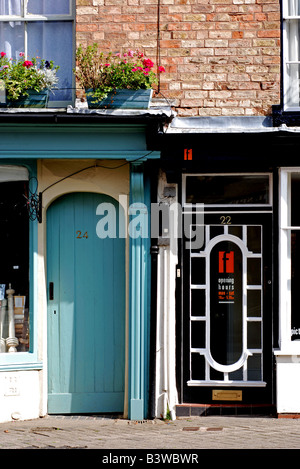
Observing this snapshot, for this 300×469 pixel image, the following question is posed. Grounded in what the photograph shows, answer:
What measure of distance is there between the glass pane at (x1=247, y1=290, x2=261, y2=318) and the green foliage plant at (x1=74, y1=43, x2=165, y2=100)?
2718 millimetres

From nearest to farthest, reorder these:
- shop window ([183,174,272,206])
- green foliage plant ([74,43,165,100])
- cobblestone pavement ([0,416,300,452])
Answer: cobblestone pavement ([0,416,300,452]), green foliage plant ([74,43,165,100]), shop window ([183,174,272,206])

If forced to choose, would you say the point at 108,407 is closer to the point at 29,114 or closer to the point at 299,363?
the point at 299,363

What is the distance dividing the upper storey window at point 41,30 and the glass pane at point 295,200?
9.49 feet

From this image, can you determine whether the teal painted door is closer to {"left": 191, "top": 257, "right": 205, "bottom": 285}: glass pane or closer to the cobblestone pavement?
the cobblestone pavement

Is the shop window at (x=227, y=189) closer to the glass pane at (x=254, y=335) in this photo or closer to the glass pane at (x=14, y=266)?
the glass pane at (x=254, y=335)

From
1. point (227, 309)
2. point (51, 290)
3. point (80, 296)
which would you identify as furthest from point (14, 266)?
point (227, 309)

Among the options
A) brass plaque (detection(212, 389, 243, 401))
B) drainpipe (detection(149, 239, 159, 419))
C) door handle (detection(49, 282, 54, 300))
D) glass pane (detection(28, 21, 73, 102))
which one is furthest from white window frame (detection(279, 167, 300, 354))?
glass pane (detection(28, 21, 73, 102))

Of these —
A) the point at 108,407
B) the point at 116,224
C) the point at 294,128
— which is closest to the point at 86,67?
the point at 116,224

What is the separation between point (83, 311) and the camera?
9.84 meters

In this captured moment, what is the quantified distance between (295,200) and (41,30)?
12.0 feet

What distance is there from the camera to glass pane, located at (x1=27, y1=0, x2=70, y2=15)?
9.83m

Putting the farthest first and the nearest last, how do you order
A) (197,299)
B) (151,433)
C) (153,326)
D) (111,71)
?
(197,299) → (153,326) → (111,71) → (151,433)

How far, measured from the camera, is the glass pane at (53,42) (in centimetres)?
984

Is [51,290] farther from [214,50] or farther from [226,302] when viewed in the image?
[214,50]
